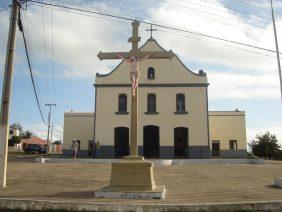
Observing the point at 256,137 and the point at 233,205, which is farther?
the point at 256,137

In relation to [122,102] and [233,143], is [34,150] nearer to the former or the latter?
[122,102]

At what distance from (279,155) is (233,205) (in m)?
34.7

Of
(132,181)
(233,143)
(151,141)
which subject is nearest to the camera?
(132,181)

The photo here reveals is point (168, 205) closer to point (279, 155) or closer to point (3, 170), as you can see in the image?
point (3, 170)

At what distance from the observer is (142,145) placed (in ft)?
108

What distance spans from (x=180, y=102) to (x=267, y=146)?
12985mm

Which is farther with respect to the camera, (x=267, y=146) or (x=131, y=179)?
(x=267, y=146)

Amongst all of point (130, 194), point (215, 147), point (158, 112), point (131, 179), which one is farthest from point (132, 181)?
point (215, 147)

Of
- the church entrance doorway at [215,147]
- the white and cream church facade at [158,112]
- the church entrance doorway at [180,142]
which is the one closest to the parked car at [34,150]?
the white and cream church facade at [158,112]

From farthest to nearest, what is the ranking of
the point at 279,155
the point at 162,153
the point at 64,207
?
1. the point at 279,155
2. the point at 162,153
3. the point at 64,207

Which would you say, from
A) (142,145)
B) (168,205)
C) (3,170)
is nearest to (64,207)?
(168,205)

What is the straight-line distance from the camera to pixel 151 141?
3353cm

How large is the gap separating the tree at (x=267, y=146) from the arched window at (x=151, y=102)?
14136 mm

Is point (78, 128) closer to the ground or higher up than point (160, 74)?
closer to the ground
